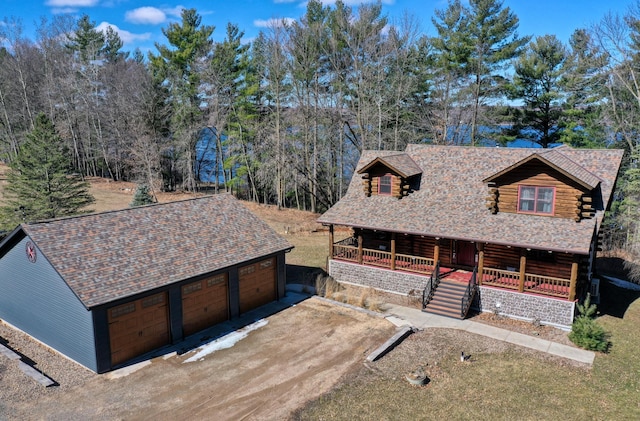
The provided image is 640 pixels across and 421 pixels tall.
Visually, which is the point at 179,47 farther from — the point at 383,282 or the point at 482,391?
the point at 482,391

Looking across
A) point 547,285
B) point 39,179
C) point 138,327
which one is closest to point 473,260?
point 547,285

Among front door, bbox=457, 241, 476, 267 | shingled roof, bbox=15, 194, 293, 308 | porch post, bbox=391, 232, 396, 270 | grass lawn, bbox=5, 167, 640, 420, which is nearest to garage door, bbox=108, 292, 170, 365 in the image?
shingled roof, bbox=15, 194, 293, 308

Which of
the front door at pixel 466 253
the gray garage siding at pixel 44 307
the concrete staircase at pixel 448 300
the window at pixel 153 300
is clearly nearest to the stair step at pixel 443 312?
the concrete staircase at pixel 448 300

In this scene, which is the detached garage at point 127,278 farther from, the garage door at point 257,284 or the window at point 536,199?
the window at point 536,199

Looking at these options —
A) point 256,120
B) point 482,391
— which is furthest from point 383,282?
point 256,120

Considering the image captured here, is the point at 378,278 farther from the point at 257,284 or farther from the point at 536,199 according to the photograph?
the point at 536,199

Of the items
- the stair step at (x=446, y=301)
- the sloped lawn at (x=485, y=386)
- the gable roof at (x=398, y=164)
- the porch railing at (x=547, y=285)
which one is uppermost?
the gable roof at (x=398, y=164)
